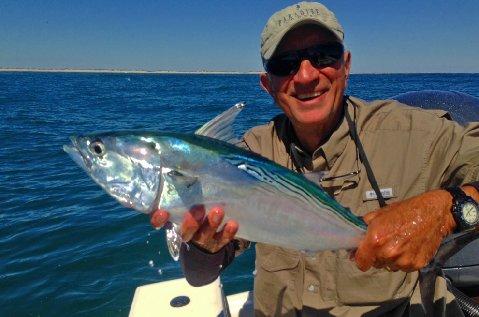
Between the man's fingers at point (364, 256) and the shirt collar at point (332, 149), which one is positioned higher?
the shirt collar at point (332, 149)

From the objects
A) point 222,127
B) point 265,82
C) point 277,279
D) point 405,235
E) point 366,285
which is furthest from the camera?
point 265,82

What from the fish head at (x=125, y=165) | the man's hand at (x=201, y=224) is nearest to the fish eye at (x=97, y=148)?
the fish head at (x=125, y=165)

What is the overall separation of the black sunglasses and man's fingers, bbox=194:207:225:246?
1230 mm

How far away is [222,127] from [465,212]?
1.43 metres

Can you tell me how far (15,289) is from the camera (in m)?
6.06

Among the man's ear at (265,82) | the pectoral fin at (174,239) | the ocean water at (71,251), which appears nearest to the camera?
the pectoral fin at (174,239)

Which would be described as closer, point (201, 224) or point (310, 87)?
point (201, 224)

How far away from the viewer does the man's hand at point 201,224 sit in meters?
2.22

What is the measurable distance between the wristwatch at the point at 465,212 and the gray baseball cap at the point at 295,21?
1.34 metres

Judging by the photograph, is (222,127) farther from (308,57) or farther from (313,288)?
(313,288)

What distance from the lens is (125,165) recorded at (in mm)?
2264

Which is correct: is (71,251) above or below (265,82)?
below

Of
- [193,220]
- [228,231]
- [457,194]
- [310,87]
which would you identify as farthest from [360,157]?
[193,220]

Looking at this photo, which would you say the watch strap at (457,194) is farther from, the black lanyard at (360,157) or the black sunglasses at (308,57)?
the black sunglasses at (308,57)
